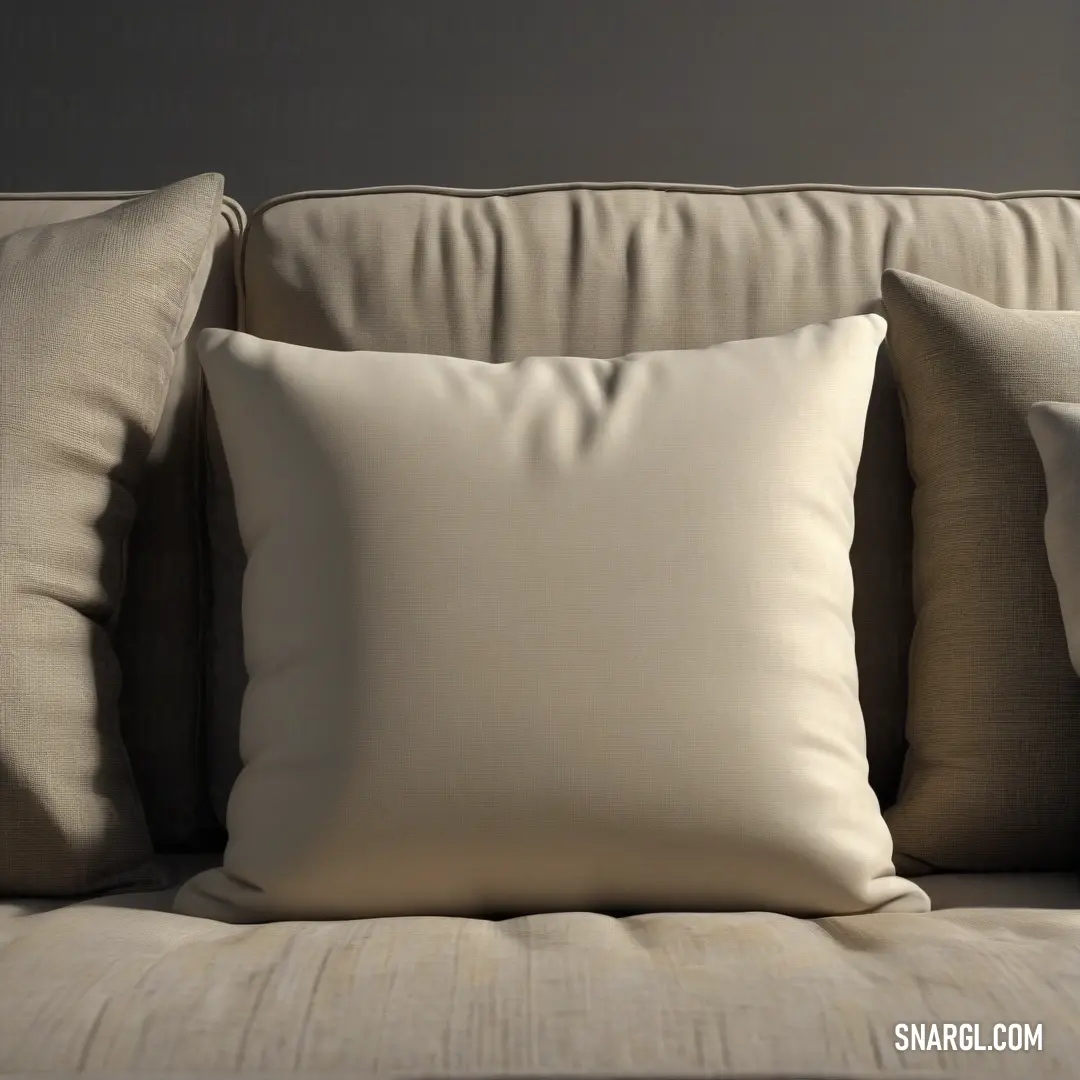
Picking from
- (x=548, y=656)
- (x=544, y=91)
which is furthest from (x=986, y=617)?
(x=544, y=91)

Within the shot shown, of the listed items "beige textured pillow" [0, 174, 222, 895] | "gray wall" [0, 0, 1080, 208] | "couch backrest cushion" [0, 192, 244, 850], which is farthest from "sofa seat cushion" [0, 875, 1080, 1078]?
"gray wall" [0, 0, 1080, 208]

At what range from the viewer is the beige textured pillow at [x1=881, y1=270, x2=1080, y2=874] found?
92 centimetres

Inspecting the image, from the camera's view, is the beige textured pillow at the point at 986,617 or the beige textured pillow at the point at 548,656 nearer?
the beige textured pillow at the point at 548,656

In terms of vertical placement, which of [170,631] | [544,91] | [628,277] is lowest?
[170,631]

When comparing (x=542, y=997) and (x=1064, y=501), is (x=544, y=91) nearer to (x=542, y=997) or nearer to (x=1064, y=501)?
(x=1064, y=501)

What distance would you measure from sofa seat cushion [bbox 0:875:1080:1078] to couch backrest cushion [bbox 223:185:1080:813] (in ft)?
1.28

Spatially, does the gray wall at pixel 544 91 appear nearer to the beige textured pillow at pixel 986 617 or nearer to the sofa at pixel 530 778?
the sofa at pixel 530 778

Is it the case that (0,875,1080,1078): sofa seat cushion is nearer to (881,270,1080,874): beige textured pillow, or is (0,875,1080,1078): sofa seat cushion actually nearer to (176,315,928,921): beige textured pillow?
(176,315,928,921): beige textured pillow

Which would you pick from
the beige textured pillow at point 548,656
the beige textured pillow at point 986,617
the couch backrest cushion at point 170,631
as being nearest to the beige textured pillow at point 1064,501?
the beige textured pillow at point 986,617

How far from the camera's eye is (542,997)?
0.61 metres

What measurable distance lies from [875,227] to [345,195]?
0.55 meters

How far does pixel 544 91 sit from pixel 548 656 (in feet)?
3.53

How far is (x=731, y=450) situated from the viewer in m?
0.85

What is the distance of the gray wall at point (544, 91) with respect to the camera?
1596mm
